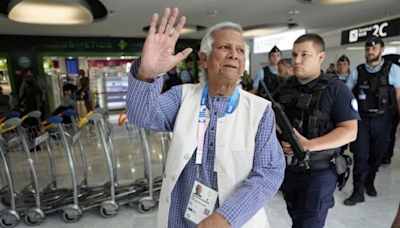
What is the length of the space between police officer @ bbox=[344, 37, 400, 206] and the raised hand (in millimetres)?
2758

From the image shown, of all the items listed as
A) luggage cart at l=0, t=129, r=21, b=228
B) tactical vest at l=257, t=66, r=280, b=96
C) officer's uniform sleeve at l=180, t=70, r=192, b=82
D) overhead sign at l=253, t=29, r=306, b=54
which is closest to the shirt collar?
tactical vest at l=257, t=66, r=280, b=96

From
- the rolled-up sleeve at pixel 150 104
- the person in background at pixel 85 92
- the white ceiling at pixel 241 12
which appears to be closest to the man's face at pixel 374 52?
the rolled-up sleeve at pixel 150 104

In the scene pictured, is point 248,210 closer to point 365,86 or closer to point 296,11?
point 365,86

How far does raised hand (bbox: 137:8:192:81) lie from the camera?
85 cm

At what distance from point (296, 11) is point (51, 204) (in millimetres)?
6156

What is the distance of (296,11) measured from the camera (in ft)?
20.1

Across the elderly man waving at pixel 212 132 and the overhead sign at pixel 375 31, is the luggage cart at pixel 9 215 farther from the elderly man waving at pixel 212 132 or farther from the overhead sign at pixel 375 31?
the overhead sign at pixel 375 31

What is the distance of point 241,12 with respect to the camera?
616cm

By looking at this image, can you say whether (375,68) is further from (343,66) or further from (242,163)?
(242,163)

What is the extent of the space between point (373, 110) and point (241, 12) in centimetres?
414

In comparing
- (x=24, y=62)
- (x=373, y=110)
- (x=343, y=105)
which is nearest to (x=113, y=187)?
(x=343, y=105)

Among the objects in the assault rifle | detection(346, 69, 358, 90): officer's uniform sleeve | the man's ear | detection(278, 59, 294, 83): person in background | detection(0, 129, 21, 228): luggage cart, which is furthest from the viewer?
detection(278, 59, 294, 83): person in background

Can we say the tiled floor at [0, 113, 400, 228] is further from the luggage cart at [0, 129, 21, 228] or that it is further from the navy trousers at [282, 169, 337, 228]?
the navy trousers at [282, 169, 337, 228]

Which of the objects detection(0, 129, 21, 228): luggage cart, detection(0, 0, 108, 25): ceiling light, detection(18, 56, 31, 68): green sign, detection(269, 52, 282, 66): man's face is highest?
detection(0, 0, 108, 25): ceiling light
